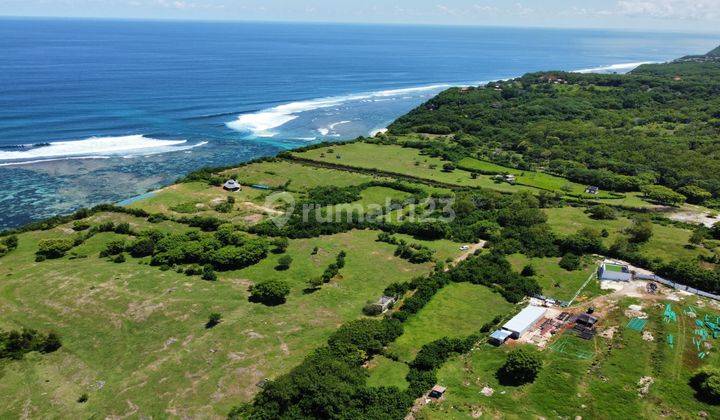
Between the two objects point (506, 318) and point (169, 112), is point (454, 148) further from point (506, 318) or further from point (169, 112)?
point (169, 112)

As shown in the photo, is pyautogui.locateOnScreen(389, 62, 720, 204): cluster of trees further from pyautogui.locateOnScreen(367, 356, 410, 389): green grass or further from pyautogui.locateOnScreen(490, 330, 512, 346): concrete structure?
pyautogui.locateOnScreen(367, 356, 410, 389): green grass

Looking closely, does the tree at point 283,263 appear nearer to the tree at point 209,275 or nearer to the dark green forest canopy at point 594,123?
the tree at point 209,275

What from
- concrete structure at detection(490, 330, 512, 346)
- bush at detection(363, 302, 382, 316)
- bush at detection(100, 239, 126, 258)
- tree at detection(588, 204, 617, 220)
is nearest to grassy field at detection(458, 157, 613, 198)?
tree at detection(588, 204, 617, 220)

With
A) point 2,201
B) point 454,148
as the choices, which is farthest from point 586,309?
point 2,201

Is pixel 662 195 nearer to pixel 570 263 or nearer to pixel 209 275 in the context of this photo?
pixel 570 263

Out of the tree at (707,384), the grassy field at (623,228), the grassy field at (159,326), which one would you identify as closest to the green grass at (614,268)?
the grassy field at (623,228)

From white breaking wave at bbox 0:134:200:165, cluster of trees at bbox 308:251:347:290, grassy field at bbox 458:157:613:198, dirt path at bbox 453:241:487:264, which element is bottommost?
white breaking wave at bbox 0:134:200:165
